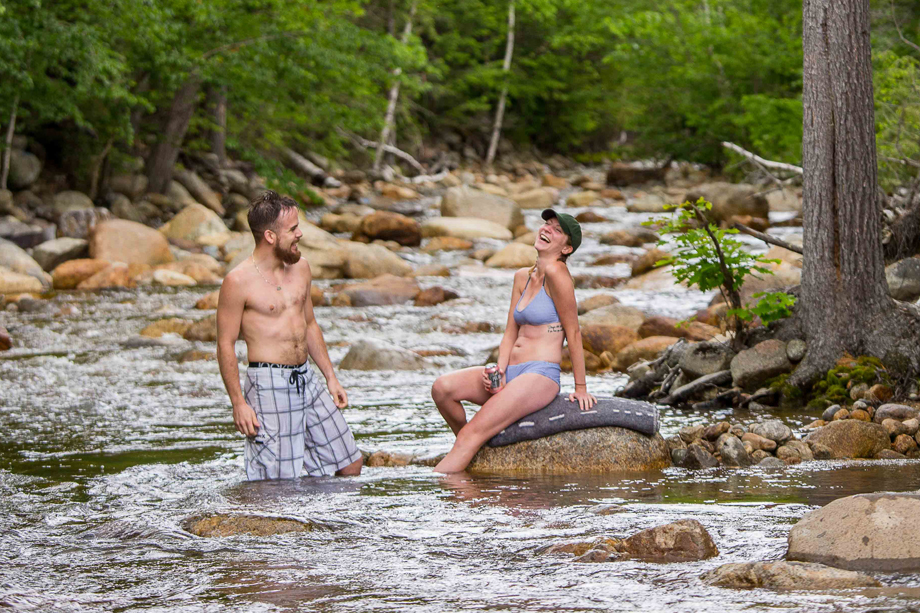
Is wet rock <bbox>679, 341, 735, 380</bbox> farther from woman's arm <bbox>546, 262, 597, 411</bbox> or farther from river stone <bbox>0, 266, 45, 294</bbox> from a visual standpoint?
river stone <bbox>0, 266, 45, 294</bbox>

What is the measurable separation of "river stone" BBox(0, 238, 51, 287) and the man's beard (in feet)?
45.6

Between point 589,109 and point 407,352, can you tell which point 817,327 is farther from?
point 589,109

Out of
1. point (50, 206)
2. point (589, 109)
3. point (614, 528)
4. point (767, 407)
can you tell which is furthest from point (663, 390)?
point (589, 109)

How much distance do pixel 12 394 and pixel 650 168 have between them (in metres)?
31.6

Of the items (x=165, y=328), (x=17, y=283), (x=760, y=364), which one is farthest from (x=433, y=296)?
(x=760, y=364)

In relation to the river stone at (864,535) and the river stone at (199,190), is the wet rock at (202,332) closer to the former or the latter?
the river stone at (864,535)

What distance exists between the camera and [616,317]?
13352 mm

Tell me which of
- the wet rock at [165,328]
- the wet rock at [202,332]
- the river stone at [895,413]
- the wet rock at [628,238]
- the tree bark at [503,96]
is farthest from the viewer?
the tree bark at [503,96]

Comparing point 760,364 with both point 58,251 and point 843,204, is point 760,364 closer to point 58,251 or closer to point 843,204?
point 843,204

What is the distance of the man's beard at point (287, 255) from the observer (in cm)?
605

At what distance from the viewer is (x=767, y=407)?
354 inches

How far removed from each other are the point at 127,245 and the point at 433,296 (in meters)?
6.81

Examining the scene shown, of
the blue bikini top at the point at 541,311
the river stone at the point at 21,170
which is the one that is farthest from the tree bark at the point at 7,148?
the blue bikini top at the point at 541,311

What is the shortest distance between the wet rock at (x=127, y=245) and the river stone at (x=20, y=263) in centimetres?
129
